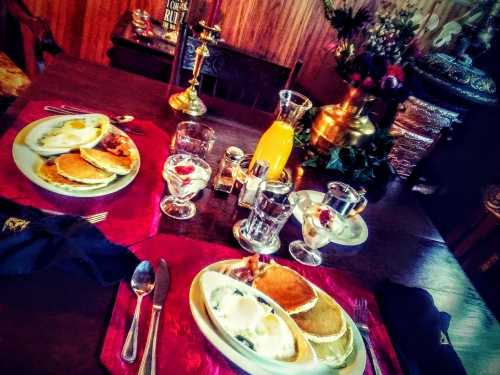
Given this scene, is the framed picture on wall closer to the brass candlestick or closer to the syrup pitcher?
the brass candlestick

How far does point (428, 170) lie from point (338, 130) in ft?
9.57

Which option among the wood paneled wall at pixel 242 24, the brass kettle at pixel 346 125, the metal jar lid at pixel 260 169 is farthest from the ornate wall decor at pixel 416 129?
the metal jar lid at pixel 260 169

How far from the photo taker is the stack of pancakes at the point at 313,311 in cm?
70

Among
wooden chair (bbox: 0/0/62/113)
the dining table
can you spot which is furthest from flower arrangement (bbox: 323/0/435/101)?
wooden chair (bbox: 0/0/62/113)

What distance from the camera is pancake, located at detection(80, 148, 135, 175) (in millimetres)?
898

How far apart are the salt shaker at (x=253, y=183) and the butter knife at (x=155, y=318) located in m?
0.35

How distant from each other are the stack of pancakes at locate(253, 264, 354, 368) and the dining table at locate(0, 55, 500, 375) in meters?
0.15

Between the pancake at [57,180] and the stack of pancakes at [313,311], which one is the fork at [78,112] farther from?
the stack of pancakes at [313,311]

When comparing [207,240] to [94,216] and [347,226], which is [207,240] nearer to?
[94,216]

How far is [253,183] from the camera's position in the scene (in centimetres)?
104

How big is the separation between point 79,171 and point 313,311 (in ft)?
2.07

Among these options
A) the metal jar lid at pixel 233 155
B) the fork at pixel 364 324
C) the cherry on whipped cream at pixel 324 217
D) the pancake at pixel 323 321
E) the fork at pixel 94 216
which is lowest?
the fork at pixel 364 324

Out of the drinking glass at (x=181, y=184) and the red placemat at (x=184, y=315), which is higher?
the drinking glass at (x=181, y=184)

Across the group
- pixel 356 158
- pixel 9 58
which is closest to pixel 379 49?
pixel 356 158
